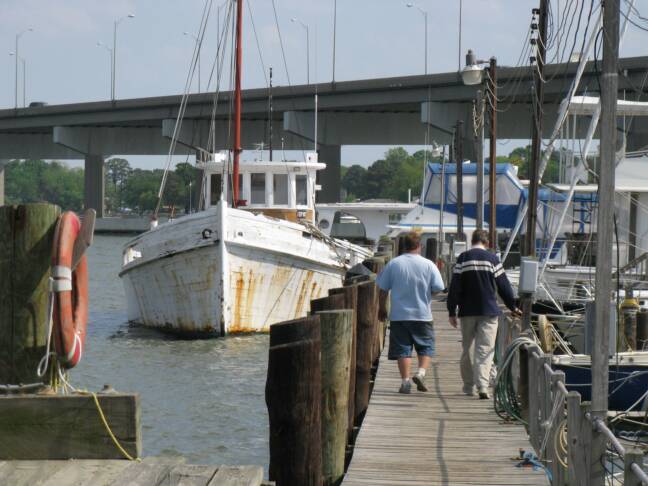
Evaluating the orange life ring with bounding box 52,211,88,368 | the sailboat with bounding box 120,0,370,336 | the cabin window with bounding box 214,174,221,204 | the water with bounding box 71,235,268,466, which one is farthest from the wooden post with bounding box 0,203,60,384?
the cabin window with bounding box 214,174,221,204

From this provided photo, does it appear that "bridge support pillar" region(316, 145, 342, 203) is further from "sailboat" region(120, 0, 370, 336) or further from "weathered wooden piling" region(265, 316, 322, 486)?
"weathered wooden piling" region(265, 316, 322, 486)

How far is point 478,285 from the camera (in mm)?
11203

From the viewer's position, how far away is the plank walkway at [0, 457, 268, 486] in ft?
18.5

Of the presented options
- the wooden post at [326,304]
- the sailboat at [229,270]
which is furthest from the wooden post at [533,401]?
the sailboat at [229,270]

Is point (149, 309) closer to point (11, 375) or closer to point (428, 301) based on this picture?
point (428, 301)

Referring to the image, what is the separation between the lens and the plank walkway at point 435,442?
8.36 meters

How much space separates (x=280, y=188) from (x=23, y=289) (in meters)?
22.8

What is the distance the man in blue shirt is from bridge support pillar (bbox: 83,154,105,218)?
73.4m

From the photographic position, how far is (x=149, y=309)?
84.3 feet

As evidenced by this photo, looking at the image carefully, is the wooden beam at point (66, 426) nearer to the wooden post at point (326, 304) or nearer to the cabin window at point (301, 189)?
the wooden post at point (326, 304)

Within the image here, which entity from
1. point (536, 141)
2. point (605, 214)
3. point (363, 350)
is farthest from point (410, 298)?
point (536, 141)

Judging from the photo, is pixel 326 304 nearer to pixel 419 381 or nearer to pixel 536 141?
pixel 419 381

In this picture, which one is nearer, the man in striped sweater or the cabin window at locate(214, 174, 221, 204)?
the man in striped sweater

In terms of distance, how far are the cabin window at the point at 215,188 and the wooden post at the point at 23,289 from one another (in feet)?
73.7
